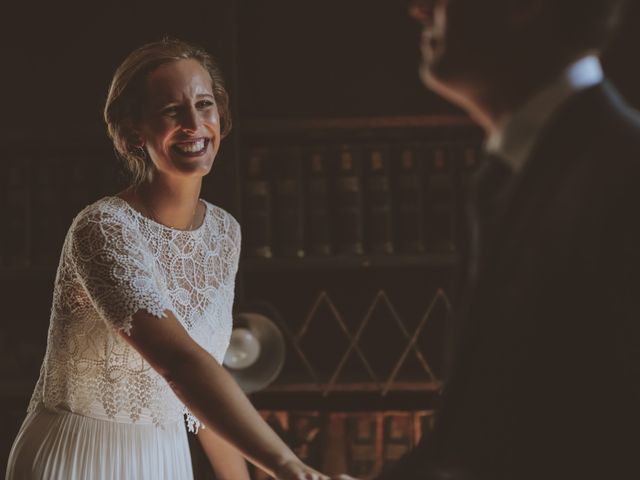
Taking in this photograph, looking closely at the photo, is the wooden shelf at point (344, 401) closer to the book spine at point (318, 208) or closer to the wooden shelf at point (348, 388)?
the wooden shelf at point (348, 388)

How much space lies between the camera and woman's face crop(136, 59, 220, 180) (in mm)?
1386

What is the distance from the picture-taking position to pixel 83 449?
4.50 ft

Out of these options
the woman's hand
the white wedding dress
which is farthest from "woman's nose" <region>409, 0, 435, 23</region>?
the white wedding dress

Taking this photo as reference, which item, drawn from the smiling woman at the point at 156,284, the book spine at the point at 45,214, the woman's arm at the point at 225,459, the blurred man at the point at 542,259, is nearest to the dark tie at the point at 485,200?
the blurred man at the point at 542,259

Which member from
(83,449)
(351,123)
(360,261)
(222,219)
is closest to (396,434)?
(360,261)

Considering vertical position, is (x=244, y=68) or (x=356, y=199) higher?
(x=244, y=68)

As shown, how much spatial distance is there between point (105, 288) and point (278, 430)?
3.97 feet

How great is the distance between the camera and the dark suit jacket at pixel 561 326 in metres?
0.43

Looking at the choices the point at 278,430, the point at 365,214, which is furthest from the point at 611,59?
the point at 278,430

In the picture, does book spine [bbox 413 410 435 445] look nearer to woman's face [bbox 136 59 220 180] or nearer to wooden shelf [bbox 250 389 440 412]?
wooden shelf [bbox 250 389 440 412]

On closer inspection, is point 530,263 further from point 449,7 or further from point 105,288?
point 105,288

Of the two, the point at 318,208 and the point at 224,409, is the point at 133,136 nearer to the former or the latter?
the point at 224,409

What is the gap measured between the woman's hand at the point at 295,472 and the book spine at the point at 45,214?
1537 mm

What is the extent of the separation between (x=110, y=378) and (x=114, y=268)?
246 millimetres
